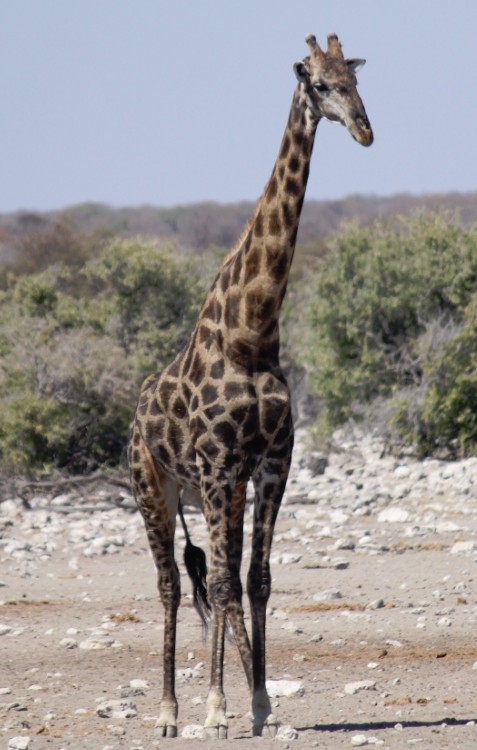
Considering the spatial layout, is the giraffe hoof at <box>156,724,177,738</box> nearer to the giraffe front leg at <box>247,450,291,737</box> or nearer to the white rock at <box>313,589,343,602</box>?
the giraffe front leg at <box>247,450,291,737</box>

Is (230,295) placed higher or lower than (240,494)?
higher

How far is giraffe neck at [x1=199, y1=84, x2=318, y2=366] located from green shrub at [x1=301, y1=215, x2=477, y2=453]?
11.8 meters

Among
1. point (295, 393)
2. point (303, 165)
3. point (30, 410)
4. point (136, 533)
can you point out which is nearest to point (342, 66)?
point (303, 165)

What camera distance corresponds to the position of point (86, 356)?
1712 cm

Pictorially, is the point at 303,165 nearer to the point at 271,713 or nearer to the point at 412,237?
the point at 271,713

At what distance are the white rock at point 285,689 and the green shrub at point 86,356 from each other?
9.10 metres

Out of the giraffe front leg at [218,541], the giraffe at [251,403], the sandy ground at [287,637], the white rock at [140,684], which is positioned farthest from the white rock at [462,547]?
the giraffe front leg at [218,541]

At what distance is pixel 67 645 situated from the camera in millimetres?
9195

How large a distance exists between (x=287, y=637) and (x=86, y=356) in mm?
8526

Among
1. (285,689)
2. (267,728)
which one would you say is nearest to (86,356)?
(285,689)

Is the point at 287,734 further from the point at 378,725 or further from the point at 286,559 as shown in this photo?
the point at 286,559

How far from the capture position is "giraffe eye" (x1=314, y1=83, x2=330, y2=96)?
6297 millimetres

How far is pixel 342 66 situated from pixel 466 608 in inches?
185

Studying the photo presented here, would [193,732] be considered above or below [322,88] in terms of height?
below
